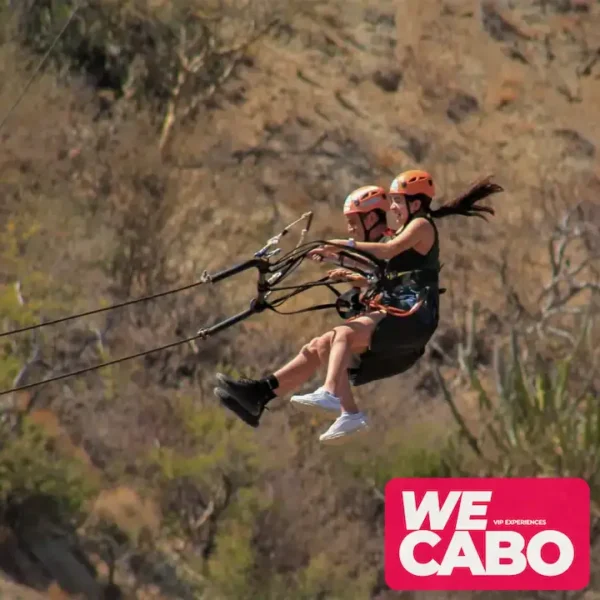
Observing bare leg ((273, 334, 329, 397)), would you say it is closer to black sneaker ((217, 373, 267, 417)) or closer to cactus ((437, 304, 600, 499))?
black sneaker ((217, 373, 267, 417))

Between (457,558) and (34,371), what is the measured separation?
6.66 meters

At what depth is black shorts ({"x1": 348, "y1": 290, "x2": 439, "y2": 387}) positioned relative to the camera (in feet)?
29.3

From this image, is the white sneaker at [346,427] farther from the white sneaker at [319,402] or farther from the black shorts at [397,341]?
the black shorts at [397,341]

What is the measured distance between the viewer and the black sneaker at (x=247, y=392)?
8.84 m

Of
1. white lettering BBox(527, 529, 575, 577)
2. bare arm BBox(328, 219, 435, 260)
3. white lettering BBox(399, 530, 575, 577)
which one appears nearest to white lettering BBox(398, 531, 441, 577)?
white lettering BBox(399, 530, 575, 577)

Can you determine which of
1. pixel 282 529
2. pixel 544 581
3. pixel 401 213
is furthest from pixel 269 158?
pixel 401 213

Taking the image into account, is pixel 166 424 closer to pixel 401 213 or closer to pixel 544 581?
pixel 544 581

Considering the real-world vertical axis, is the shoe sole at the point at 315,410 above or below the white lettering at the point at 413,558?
above

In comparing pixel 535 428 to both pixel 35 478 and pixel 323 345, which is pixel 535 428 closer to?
pixel 35 478

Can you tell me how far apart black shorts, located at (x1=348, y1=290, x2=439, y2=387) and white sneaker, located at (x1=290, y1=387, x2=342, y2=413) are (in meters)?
0.34

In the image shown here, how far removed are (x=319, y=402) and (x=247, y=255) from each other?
14884mm

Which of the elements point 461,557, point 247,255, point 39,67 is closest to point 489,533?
point 461,557

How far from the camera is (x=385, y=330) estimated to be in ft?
29.3

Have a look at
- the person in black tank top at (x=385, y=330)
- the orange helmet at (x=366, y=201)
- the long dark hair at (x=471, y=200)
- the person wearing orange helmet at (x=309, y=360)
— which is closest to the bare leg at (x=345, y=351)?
the person in black tank top at (x=385, y=330)
